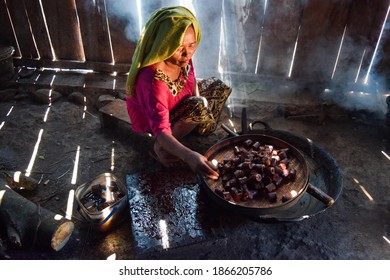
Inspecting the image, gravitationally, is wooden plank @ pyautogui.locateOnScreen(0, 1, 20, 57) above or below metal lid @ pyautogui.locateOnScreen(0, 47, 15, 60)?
above

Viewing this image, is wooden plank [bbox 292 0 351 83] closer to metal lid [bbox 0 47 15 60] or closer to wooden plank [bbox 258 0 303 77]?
wooden plank [bbox 258 0 303 77]

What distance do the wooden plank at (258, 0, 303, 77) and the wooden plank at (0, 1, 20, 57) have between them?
425cm

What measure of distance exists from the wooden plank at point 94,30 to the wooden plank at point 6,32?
128cm

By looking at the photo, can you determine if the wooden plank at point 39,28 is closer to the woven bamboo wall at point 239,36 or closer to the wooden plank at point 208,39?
the woven bamboo wall at point 239,36

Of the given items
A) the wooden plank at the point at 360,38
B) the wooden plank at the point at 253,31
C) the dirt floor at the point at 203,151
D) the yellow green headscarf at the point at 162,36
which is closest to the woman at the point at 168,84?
the yellow green headscarf at the point at 162,36

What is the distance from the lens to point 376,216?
3.45 meters

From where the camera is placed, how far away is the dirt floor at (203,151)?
3102mm

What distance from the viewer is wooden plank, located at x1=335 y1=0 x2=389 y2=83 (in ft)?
14.8

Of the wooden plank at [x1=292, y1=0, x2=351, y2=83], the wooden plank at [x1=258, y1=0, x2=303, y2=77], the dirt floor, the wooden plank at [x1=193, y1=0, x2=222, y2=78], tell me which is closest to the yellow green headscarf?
the dirt floor

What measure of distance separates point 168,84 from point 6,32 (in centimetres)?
382

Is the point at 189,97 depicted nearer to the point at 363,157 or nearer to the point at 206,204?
the point at 206,204

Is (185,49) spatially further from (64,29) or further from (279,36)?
(64,29)

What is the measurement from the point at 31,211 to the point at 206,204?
173 centimetres

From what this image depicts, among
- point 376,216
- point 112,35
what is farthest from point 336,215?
point 112,35
